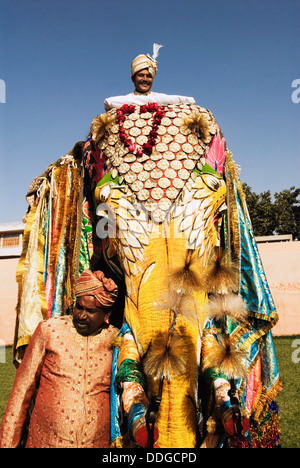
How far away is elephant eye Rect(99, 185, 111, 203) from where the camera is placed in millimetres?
2229

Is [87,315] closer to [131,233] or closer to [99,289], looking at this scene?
[99,289]

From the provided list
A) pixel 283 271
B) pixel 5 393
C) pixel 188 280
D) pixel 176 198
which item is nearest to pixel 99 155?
pixel 176 198

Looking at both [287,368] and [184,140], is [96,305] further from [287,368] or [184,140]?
[287,368]

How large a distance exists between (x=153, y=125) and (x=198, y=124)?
0.22 metres

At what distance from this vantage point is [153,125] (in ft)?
7.55

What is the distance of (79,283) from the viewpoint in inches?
85.0

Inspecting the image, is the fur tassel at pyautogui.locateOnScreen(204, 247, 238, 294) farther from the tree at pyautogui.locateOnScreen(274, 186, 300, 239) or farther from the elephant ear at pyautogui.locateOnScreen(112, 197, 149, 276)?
the tree at pyautogui.locateOnScreen(274, 186, 300, 239)

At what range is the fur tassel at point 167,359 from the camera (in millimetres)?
1620

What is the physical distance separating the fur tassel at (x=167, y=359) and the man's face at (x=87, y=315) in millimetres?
496

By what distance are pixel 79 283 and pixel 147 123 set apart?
824mm

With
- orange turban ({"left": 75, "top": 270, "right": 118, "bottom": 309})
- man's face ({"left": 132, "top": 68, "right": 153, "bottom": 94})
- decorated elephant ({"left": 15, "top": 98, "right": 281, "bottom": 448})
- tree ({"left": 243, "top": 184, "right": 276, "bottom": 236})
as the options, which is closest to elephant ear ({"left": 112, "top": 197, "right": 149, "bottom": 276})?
decorated elephant ({"left": 15, "top": 98, "right": 281, "bottom": 448})

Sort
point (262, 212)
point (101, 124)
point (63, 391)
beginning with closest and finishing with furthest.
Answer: point (63, 391) < point (101, 124) < point (262, 212)

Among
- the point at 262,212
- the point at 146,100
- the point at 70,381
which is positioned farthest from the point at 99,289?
the point at 262,212

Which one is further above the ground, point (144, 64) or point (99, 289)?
point (144, 64)
